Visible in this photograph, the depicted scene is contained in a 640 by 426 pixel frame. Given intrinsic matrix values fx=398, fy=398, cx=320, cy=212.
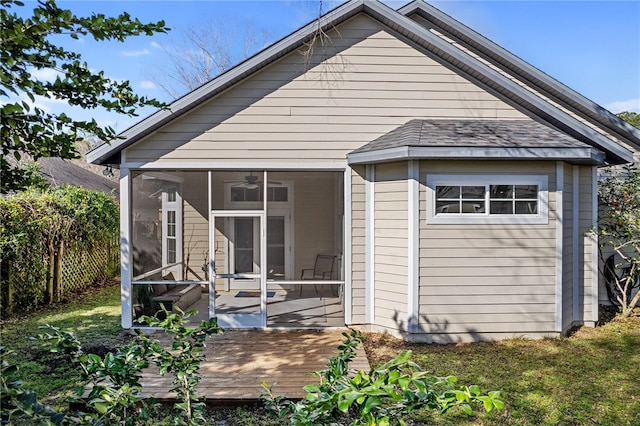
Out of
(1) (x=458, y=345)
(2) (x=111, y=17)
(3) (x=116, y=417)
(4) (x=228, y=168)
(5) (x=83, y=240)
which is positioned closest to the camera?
(3) (x=116, y=417)

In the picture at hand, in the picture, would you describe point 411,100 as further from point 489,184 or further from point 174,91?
point 174,91

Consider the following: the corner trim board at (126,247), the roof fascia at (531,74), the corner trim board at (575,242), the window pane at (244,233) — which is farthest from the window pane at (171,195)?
the corner trim board at (575,242)

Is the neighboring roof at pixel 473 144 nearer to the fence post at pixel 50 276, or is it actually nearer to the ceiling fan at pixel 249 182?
the ceiling fan at pixel 249 182

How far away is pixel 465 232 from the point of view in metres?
6.63

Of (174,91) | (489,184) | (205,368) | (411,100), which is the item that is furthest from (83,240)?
(174,91)

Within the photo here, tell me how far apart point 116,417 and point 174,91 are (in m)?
26.1

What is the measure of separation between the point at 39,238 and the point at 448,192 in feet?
27.6

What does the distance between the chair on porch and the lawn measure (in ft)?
11.7

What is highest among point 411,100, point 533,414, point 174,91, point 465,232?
point 174,91

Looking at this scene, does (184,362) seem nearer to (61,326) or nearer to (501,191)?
(501,191)

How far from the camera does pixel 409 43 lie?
7.30m

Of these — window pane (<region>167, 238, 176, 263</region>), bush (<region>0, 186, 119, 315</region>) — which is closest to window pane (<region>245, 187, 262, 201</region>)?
window pane (<region>167, 238, 176, 263</region>)

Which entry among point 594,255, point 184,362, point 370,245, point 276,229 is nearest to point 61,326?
point 276,229

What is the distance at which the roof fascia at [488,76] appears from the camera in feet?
22.7
